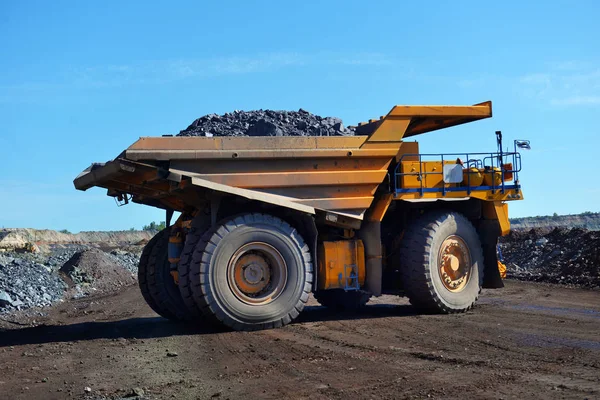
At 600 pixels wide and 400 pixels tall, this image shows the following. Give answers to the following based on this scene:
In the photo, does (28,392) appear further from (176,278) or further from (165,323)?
(165,323)

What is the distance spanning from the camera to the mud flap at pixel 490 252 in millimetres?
13102

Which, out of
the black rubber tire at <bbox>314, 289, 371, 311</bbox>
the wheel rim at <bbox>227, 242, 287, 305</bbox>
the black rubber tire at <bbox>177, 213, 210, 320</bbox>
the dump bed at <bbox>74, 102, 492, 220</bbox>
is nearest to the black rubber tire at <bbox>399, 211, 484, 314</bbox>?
the dump bed at <bbox>74, 102, 492, 220</bbox>

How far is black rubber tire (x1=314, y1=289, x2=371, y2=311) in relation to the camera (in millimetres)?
13680

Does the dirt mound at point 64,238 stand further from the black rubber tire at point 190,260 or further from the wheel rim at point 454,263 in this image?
the black rubber tire at point 190,260

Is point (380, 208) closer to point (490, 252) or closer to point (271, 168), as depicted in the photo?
point (271, 168)

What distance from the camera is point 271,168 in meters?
10.9

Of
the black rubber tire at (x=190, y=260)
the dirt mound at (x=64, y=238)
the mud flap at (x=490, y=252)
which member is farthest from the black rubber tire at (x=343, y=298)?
the dirt mound at (x=64, y=238)

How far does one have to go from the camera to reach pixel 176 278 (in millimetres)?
11367

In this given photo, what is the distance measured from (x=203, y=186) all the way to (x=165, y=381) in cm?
372

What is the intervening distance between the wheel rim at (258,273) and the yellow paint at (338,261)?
932 millimetres

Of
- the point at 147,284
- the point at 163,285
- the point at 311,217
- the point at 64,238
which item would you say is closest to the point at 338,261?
the point at 311,217

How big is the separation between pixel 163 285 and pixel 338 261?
10.1 feet

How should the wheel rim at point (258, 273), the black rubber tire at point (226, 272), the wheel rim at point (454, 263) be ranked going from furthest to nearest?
the wheel rim at point (454, 263)
the wheel rim at point (258, 273)
the black rubber tire at point (226, 272)

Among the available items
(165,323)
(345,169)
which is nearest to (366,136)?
(345,169)
